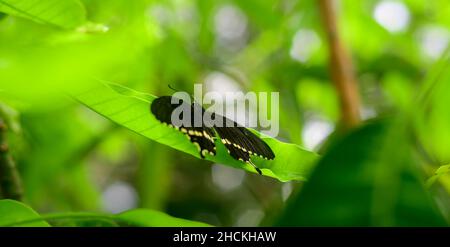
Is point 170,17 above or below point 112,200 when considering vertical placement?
above

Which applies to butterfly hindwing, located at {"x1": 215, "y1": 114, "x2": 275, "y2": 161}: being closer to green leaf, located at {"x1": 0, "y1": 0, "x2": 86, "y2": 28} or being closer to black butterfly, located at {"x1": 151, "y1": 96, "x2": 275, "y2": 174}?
black butterfly, located at {"x1": 151, "y1": 96, "x2": 275, "y2": 174}

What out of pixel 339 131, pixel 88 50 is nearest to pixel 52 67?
pixel 88 50

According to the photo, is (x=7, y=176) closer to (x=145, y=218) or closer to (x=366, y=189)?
(x=145, y=218)

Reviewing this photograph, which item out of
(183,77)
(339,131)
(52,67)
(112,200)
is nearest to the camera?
(52,67)

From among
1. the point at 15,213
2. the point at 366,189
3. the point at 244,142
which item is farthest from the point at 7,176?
the point at 366,189

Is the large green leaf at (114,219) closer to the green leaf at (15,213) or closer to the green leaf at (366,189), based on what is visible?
the green leaf at (15,213)
